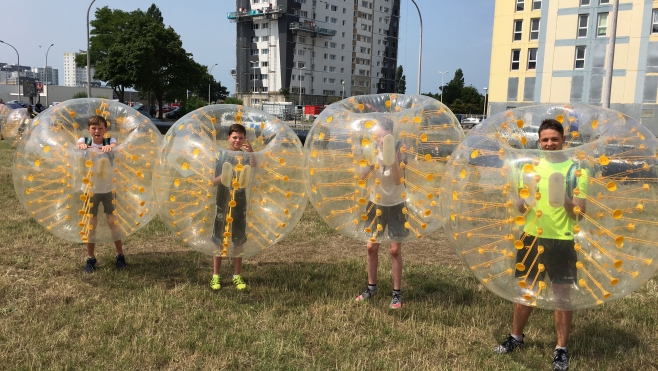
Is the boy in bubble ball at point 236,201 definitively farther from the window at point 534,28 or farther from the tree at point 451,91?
the tree at point 451,91

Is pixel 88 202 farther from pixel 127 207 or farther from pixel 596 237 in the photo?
pixel 596 237

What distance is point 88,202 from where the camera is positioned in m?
4.90

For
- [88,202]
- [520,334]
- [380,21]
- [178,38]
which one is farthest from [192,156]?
[380,21]

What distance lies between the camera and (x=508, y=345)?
3902 mm

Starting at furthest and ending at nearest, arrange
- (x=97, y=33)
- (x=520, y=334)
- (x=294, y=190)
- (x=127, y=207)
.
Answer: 1. (x=97, y=33)
2. (x=127, y=207)
3. (x=294, y=190)
4. (x=520, y=334)

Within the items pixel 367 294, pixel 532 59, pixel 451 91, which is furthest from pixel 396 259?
pixel 451 91

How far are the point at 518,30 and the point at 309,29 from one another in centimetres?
4286

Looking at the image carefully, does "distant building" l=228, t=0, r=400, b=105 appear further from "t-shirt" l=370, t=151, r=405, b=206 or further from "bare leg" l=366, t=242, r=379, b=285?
"t-shirt" l=370, t=151, r=405, b=206

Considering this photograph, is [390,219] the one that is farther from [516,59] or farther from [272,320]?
[516,59]

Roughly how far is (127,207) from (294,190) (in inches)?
66.9

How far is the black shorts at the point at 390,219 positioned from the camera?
439cm

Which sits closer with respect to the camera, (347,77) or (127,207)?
(127,207)

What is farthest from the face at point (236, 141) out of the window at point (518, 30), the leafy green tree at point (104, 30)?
the leafy green tree at point (104, 30)

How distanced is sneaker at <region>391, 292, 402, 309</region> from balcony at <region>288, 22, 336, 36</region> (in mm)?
68203
